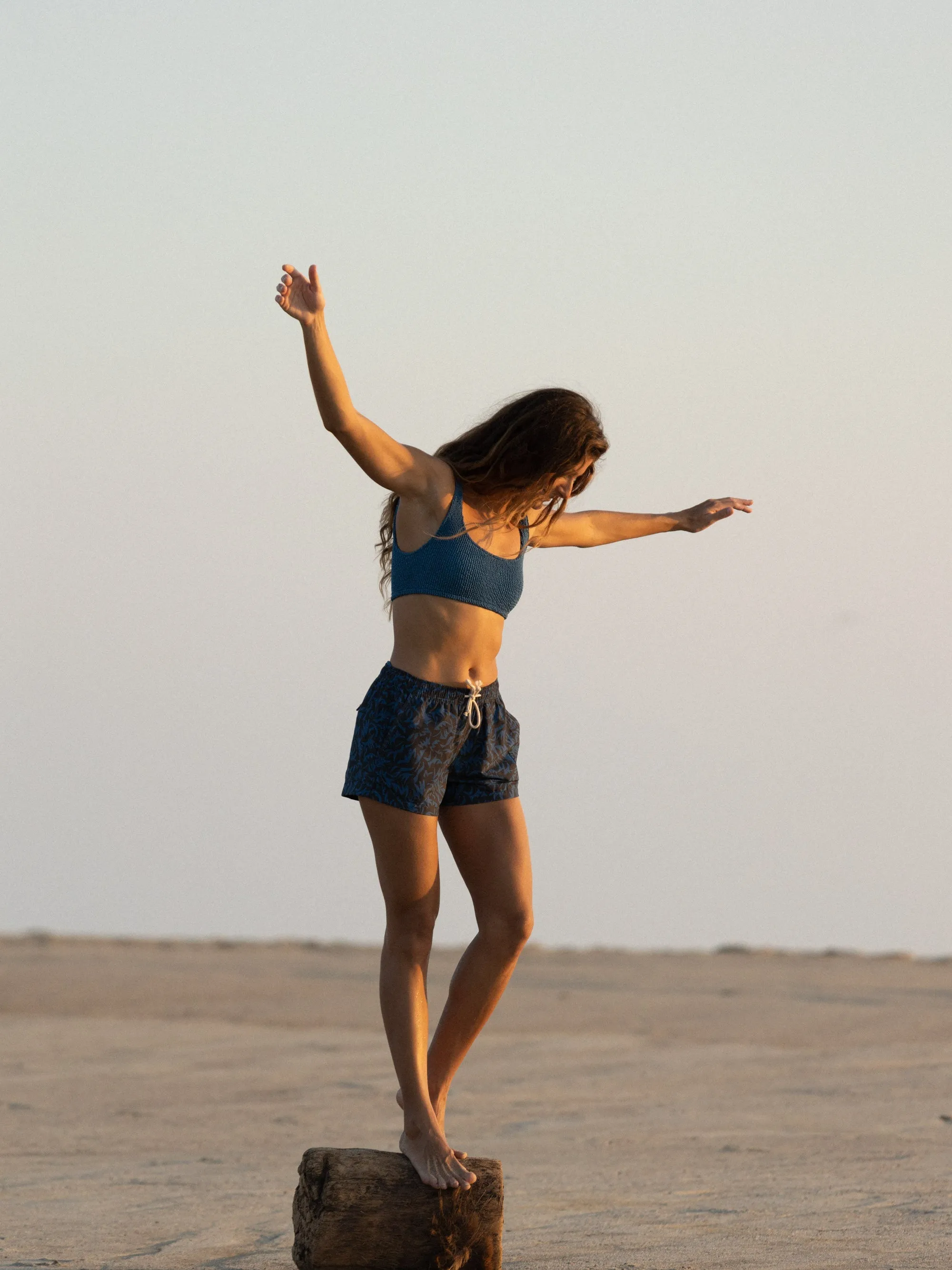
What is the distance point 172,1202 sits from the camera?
16.9 ft

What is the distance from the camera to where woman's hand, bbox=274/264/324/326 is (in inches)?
149

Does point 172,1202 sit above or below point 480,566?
below

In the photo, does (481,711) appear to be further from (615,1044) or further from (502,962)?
(615,1044)

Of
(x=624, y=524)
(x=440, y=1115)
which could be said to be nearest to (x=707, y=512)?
(x=624, y=524)

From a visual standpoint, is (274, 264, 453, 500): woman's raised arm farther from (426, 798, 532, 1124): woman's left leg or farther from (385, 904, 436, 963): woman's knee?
(385, 904, 436, 963): woman's knee

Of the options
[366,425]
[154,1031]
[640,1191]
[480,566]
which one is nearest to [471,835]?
[480,566]

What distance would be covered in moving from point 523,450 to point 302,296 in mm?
789

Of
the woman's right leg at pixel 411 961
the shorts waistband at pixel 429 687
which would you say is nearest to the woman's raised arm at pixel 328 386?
the shorts waistband at pixel 429 687

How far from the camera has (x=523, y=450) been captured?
13.8 ft

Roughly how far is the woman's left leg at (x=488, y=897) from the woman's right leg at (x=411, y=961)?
0.11m

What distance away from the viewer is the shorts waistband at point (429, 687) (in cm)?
410

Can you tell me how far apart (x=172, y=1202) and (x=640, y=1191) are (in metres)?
1.68

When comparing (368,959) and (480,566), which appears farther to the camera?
(368,959)

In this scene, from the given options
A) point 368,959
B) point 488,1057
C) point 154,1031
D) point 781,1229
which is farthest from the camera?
point 368,959
